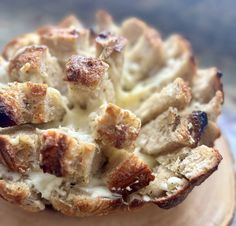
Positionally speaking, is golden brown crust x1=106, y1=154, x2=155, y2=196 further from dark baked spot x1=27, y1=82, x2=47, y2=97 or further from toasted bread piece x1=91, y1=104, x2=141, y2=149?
dark baked spot x1=27, y1=82, x2=47, y2=97

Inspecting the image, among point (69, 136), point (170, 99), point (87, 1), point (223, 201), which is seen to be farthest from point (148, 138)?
point (87, 1)

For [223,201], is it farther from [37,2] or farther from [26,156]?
[37,2]

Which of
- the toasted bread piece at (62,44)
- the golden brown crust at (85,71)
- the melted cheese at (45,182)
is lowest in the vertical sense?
the melted cheese at (45,182)

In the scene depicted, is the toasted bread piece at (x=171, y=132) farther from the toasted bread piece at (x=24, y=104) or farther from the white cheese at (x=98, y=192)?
the toasted bread piece at (x=24, y=104)

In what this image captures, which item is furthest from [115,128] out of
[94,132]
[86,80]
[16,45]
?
[16,45]

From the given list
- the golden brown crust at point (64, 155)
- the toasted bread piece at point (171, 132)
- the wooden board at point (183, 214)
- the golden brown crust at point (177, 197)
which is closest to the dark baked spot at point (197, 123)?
the toasted bread piece at point (171, 132)

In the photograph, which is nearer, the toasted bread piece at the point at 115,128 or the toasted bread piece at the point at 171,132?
the toasted bread piece at the point at 115,128

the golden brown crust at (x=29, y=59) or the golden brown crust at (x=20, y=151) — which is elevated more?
the golden brown crust at (x=29, y=59)
